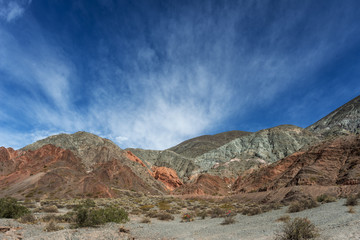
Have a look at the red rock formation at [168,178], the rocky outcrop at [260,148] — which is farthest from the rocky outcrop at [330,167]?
the red rock formation at [168,178]

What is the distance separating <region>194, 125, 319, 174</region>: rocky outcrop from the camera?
8288cm

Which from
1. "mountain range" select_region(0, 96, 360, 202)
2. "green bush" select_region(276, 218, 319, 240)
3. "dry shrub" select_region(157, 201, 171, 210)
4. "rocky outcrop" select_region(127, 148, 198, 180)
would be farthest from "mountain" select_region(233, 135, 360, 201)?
"rocky outcrop" select_region(127, 148, 198, 180)

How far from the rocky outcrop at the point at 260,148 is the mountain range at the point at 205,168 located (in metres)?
0.36

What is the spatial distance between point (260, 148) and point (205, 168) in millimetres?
25188

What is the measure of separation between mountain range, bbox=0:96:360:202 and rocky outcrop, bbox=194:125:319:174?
364 mm

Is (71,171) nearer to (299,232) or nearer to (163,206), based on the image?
(163,206)

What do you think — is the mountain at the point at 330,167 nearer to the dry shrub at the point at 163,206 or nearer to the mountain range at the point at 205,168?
the mountain range at the point at 205,168

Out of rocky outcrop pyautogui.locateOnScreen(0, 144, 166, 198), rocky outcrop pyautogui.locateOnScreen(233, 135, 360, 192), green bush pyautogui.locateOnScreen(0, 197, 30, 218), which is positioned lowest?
green bush pyautogui.locateOnScreen(0, 197, 30, 218)

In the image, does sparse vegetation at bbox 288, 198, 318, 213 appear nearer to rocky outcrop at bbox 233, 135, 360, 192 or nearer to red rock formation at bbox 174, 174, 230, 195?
rocky outcrop at bbox 233, 135, 360, 192

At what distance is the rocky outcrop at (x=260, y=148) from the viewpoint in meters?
82.9

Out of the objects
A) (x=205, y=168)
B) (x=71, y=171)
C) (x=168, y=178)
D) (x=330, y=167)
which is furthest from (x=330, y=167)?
(x=205, y=168)

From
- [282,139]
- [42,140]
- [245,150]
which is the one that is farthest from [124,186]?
[282,139]

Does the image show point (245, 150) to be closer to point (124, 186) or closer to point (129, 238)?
point (124, 186)

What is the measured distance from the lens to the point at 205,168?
90.7 m
